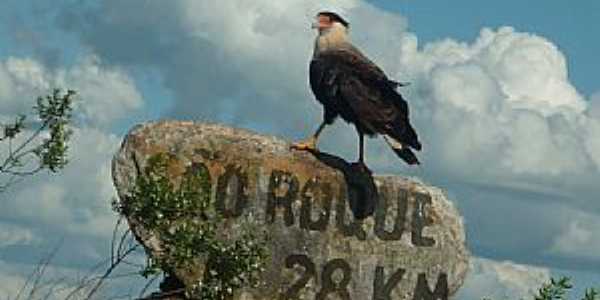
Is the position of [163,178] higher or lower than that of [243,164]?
lower

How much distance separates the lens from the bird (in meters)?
13.5

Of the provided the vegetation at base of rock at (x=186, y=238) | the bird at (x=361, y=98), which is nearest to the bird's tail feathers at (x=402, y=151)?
the bird at (x=361, y=98)

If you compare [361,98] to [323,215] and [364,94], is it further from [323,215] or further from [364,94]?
[323,215]

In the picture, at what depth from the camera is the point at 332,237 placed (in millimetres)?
14023

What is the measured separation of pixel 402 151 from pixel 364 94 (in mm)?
644

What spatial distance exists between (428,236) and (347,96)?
1.87 meters

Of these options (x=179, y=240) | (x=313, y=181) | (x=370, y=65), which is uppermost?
(x=370, y=65)

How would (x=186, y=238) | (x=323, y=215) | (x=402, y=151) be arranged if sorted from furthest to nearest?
1. (x=323, y=215)
2. (x=402, y=151)
3. (x=186, y=238)

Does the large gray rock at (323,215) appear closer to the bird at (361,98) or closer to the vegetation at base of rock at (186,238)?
the bird at (361,98)

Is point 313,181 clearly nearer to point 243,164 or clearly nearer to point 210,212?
point 243,164

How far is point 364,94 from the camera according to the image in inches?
535

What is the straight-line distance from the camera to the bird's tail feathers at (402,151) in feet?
44.2

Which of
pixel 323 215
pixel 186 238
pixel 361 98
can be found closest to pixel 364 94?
pixel 361 98

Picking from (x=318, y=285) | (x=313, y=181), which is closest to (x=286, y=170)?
(x=313, y=181)
